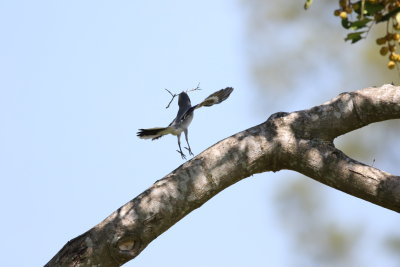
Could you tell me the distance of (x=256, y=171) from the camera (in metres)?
4.41

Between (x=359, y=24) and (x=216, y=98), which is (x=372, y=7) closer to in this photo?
(x=359, y=24)

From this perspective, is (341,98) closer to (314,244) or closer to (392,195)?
(392,195)

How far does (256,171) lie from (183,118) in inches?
43.0

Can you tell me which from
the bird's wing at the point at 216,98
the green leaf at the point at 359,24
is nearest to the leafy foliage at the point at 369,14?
the green leaf at the point at 359,24

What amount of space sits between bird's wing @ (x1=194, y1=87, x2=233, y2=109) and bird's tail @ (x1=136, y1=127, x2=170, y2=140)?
27 centimetres

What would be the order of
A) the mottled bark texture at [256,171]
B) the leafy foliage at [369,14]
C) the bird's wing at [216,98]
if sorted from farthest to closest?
the bird's wing at [216,98] → the mottled bark texture at [256,171] → the leafy foliage at [369,14]

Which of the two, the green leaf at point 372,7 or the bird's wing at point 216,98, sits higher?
the green leaf at point 372,7

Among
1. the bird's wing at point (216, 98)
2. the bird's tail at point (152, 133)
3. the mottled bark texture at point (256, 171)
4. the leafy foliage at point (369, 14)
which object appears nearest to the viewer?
the leafy foliage at point (369, 14)

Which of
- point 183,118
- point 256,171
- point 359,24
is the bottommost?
point 256,171

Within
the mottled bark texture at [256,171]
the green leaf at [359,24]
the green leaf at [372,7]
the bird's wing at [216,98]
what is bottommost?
the mottled bark texture at [256,171]

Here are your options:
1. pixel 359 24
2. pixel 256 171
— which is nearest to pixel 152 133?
pixel 256 171

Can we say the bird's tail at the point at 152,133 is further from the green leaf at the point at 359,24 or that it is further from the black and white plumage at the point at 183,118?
the green leaf at the point at 359,24

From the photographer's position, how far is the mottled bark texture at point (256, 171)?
4059 millimetres

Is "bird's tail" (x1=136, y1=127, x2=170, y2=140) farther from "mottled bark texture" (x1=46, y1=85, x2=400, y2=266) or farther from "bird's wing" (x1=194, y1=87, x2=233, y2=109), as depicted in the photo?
"mottled bark texture" (x1=46, y1=85, x2=400, y2=266)
